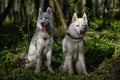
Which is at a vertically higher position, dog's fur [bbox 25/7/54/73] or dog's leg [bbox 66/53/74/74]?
dog's fur [bbox 25/7/54/73]

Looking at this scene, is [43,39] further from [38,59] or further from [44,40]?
[38,59]

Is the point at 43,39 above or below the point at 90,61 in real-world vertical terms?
Result: above

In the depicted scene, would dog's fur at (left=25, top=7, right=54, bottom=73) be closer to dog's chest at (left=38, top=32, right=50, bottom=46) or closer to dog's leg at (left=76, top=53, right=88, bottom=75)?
dog's chest at (left=38, top=32, right=50, bottom=46)

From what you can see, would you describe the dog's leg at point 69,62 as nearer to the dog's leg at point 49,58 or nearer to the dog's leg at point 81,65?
the dog's leg at point 81,65

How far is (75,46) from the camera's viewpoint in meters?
13.9

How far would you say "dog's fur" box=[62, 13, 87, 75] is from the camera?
13750 millimetres

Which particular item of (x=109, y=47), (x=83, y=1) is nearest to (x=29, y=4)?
(x=83, y=1)

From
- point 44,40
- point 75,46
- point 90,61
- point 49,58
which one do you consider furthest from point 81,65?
point 90,61

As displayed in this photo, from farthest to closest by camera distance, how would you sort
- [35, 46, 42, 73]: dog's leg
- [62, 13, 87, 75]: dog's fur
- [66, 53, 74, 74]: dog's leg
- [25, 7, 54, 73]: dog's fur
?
[35, 46, 42, 73]: dog's leg, [25, 7, 54, 73]: dog's fur, [66, 53, 74, 74]: dog's leg, [62, 13, 87, 75]: dog's fur

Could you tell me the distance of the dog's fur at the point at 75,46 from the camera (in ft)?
45.1

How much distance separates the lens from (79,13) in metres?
21.4

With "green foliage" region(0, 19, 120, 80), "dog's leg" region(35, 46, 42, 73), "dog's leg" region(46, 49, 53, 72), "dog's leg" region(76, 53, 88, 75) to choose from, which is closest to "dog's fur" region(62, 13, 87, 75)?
"dog's leg" region(76, 53, 88, 75)

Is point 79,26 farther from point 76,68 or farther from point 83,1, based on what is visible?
point 83,1

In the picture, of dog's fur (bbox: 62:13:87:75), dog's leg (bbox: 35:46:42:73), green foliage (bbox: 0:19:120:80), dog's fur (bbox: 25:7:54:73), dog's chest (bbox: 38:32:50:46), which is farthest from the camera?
dog's leg (bbox: 35:46:42:73)
